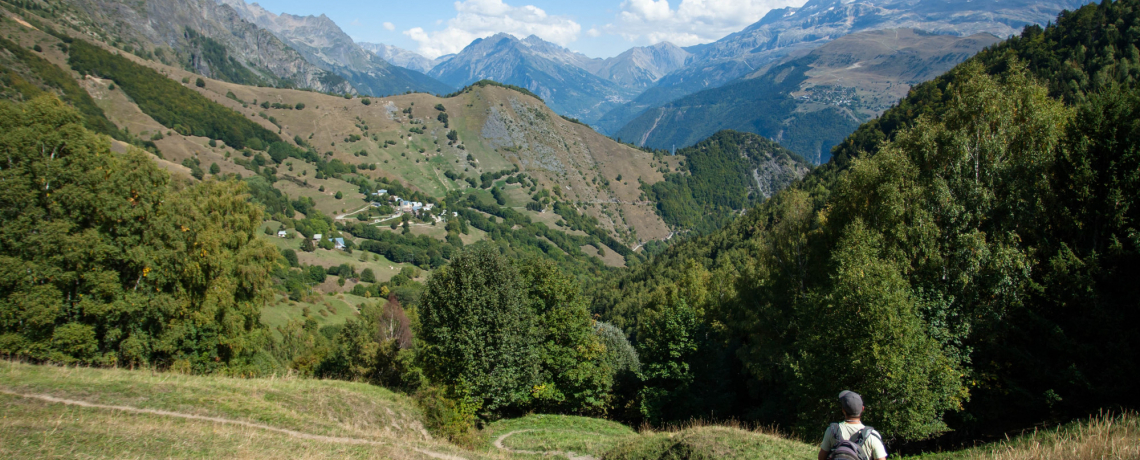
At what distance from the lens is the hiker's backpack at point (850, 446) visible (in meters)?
6.55

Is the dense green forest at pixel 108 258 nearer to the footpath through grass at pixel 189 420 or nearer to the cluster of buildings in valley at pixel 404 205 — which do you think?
the footpath through grass at pixel 189 420

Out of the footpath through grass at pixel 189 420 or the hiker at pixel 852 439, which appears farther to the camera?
the footpath through grass at pixel 189 420

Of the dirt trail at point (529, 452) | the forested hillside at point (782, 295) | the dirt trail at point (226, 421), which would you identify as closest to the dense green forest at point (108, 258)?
the forested hillside at point (782, 295)

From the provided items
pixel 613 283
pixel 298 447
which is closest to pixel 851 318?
pixel 298 447

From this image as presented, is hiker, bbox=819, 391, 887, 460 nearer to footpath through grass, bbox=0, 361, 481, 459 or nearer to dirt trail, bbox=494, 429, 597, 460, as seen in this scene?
footpath through grass, bbox=0, 361, 481, 459

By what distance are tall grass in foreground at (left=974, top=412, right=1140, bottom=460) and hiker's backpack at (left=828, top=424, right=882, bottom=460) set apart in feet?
17.6

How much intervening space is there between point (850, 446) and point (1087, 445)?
255 inches

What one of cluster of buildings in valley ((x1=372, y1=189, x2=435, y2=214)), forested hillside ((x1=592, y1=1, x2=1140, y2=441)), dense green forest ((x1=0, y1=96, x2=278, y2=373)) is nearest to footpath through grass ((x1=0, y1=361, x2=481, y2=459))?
dense green forest ((x1=0, y1=96, x2=278, y2=373))

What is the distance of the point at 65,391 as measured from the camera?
15.1 m

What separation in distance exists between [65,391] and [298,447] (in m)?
8.06

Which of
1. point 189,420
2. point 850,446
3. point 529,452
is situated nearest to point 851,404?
point 850,446

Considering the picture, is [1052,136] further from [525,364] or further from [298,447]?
[298,447]

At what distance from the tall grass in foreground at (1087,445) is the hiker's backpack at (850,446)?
211 inches

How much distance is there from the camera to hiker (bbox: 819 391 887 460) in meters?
6.71
